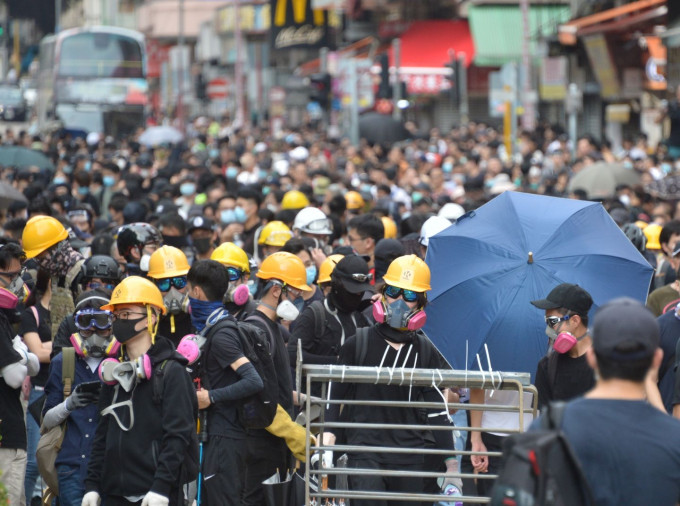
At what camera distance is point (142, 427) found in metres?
5.83

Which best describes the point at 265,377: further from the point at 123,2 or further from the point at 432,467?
the point at 123,2

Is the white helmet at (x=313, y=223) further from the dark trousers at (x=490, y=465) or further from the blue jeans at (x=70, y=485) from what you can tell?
the blue jeans at (x=70, y=485)

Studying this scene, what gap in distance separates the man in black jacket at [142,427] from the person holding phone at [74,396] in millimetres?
580

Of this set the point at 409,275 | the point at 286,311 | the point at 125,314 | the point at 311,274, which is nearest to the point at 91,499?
the point at 125,314

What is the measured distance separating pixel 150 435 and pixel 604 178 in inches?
465

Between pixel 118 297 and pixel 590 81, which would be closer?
pixel 118 297

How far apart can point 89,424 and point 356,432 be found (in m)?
1.31

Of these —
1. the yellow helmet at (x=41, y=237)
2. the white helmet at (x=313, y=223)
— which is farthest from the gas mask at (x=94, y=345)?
the white helmet at (x=313, y=223)

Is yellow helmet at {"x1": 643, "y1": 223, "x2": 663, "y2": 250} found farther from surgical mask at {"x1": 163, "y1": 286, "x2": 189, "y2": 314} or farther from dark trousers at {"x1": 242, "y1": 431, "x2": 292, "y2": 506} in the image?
dark trousers at {"x1": 242, "y1": 431, "x2": 292, "y2": 506}

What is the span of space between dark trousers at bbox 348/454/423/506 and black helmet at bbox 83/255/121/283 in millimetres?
2118

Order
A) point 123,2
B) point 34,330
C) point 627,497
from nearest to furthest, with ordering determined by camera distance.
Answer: point 627,497 → point 34,330 → point 123,2

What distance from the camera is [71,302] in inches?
339

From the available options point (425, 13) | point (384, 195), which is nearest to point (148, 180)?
point (384, 195)

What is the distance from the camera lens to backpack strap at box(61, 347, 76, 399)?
678cm
